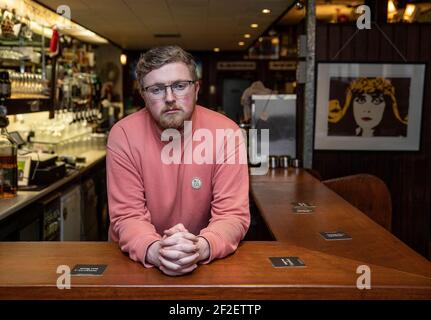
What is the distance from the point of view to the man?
206 cm

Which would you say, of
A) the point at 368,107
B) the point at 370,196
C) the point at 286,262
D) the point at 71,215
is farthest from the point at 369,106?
the point at 286,262

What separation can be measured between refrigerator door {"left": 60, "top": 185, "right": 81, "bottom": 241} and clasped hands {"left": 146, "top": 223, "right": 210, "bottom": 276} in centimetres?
278

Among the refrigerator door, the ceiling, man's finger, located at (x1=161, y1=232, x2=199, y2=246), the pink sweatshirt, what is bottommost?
the refrigerator door

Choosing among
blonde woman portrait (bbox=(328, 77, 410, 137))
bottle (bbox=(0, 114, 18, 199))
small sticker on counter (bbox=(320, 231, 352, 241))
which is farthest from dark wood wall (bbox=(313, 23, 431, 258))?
bottle (bbox=(0, 114, 18, 199))

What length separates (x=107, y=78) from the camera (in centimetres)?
977

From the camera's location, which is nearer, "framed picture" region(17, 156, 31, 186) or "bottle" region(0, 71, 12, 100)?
"bottle" region(0, 71, 12, 100)

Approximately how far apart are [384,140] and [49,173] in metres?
2.93

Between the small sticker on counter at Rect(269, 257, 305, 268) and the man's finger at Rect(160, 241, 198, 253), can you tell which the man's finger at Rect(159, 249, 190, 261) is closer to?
the man's finger at Rect(160, 241, 198, 253)

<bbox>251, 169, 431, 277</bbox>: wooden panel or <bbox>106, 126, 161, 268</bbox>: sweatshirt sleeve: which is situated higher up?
<bbox>106, 126, 161, 268</bbox>: sweatshirt sleeve

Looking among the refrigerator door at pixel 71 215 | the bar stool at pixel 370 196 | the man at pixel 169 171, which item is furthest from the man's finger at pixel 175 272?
the refrigerator door at pixel 71 215

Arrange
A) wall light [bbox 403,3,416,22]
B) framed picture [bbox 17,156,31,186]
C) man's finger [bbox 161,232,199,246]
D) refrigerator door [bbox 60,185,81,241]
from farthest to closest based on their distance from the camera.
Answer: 1. wall light [bbox 403,3,416,22]
2. refrigerator door [bbox 60,185,81,241]
3. framed picture [bbox 17,156,31,186]
4. man's finger [bbox 161,232,199,246]

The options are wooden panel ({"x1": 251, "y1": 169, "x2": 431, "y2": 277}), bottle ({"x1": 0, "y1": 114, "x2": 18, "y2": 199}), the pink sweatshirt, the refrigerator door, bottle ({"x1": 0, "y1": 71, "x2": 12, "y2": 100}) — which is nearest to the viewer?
wooden panel ({"x1": 251, "y1": 169, "x2": 431, "y2": 277})

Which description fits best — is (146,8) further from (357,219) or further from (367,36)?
(357,219)
